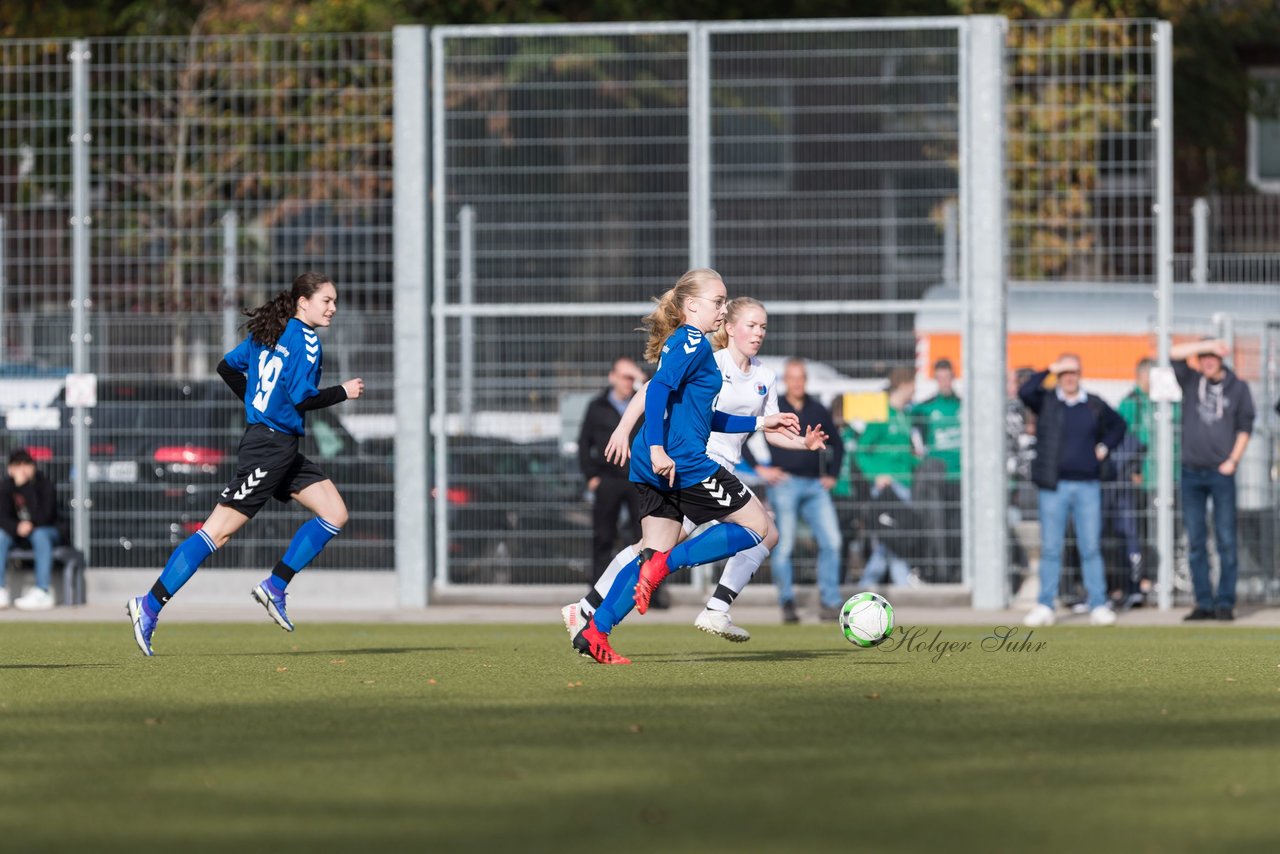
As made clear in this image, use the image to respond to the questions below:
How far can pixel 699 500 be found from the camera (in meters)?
9.73

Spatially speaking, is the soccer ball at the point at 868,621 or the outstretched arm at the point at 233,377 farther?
the outstretched arm at the point at 233,377

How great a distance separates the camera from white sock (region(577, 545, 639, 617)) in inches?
382

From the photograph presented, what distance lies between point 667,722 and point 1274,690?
2828 mm

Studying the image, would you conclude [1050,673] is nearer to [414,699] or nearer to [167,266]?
[414,699]

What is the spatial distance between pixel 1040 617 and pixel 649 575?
5.75 meters

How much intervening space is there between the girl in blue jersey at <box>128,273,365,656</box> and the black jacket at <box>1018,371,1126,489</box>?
228 inches

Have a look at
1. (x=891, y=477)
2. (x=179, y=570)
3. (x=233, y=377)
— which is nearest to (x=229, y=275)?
(x=891, y=477)

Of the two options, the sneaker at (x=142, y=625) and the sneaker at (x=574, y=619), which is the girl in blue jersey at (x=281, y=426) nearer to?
the sneaker at (x=142, y=625)

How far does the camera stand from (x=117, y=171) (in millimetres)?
16781

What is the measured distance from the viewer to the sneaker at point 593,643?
9648 millimetres

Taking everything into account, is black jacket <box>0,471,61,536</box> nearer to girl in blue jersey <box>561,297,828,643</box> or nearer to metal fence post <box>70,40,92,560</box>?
metal fence post <box>70,40,92,560</box>

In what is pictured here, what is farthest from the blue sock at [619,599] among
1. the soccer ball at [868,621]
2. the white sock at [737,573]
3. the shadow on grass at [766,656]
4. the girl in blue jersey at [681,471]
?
the soccer ball at [868,621]

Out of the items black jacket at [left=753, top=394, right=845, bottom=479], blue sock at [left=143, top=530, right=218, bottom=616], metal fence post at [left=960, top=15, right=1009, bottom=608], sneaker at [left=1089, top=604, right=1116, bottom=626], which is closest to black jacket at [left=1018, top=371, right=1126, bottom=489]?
metal fence post at [left=960, top=15, right=1009, bottom=608]

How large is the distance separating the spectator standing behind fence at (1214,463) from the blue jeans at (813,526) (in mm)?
2533
